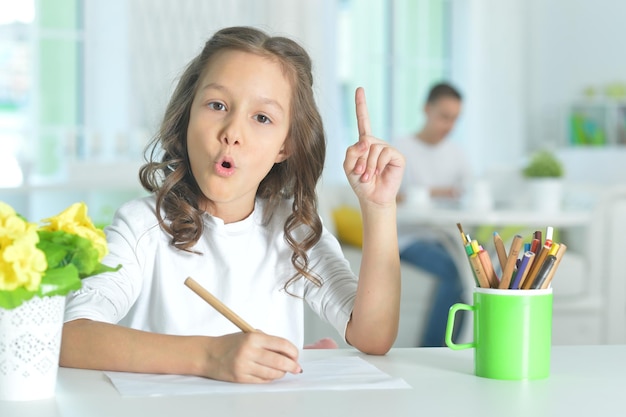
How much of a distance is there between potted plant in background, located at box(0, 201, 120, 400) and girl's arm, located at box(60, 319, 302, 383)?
0.52 feet

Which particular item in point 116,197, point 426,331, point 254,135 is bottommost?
point 426,331

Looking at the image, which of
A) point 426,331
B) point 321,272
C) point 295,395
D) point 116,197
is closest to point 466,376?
point 295,395

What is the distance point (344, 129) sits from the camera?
19.5ft

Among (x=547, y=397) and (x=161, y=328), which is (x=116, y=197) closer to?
(x=161, y=328)

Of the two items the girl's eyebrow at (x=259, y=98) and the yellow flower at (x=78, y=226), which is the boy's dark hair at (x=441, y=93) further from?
the yellow flower at (x=78, y=226)

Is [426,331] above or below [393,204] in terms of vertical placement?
below

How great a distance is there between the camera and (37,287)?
2.90 ft

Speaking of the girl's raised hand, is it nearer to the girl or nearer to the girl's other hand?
the girl

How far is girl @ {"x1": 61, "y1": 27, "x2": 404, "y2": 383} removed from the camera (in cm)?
135

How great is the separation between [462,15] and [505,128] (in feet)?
2.98

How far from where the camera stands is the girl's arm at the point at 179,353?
41.3 inches

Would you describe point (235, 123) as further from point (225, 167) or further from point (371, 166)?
point (371, 166)

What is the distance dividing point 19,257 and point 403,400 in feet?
1.34

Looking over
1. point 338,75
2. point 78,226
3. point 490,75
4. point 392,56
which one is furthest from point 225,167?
point 490,75
